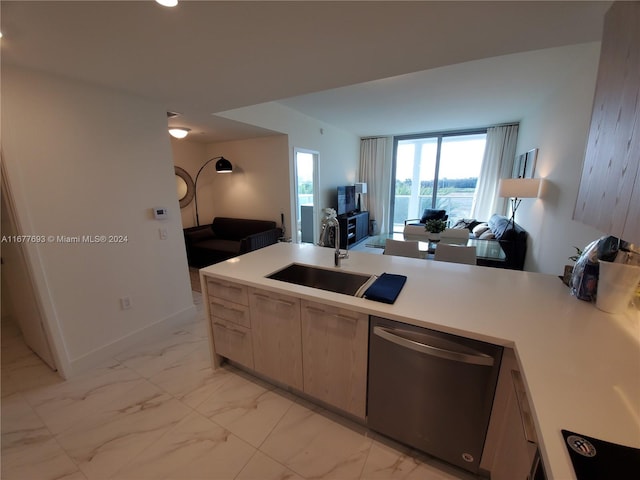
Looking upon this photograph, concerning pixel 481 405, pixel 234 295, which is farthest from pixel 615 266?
pixel 234 295

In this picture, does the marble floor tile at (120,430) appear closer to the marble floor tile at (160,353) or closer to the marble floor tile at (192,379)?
the marble floor tile at (192,379)

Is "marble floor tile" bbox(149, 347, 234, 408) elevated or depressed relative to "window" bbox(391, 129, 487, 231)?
depressed

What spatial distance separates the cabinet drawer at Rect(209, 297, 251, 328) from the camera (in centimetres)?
179

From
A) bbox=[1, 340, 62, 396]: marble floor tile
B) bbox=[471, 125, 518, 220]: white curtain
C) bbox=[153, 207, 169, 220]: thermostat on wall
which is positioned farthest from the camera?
bbox=[471, 125, 518, 220]: white curtain

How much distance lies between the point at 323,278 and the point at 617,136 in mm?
1622

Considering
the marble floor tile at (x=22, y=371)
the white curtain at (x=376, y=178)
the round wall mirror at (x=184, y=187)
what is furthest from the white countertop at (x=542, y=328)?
the white curtain at (x=376, y=178)

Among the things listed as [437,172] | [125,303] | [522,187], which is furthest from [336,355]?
[437,172]

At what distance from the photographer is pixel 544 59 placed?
258 cm

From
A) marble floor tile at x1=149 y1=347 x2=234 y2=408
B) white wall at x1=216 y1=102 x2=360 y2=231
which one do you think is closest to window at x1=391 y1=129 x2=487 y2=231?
white wall at x1=216 y1=102 x2=360 y2=231

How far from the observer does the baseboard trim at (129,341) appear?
208cm

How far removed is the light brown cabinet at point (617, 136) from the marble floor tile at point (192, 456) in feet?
6.71

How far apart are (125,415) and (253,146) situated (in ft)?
13.3

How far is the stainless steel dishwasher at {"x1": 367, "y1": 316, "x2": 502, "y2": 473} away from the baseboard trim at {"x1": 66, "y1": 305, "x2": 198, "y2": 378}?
224cm

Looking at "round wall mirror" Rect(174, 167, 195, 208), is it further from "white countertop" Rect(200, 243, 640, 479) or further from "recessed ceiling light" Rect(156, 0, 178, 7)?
"recessed ceiling light" Rect(156, 0, 178, 7)
